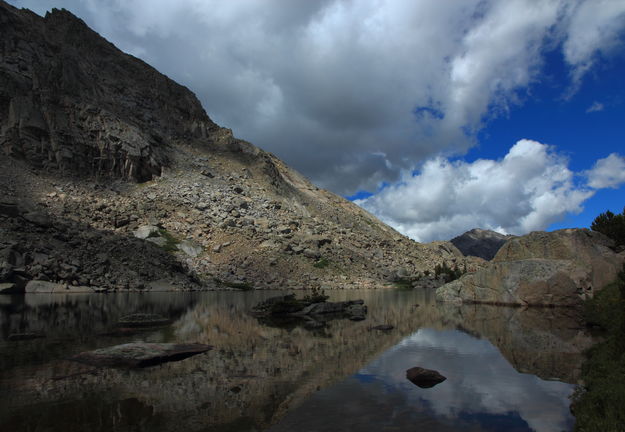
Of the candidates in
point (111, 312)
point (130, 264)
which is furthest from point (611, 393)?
point (130, 264)

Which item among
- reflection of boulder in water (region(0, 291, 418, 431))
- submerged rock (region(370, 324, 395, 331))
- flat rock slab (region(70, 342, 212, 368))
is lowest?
submerged rock (region(370, 324, 395, 331))

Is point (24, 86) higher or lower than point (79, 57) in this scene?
lower

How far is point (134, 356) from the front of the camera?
52.3 feet

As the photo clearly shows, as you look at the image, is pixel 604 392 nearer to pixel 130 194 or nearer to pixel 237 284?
pixel 237 284

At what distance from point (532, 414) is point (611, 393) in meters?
2.15

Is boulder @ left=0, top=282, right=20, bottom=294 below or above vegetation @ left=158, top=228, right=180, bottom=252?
below

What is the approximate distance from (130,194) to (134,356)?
90.5 meters

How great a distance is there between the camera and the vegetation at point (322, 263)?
94.4 meters

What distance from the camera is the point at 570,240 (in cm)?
4225

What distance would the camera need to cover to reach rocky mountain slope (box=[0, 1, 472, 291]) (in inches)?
2483

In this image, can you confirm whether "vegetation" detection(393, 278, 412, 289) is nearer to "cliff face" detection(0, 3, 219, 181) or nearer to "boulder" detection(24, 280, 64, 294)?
"cliff face" detection(0, 3, 219, 181)

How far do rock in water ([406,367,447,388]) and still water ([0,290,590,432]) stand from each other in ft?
1.12

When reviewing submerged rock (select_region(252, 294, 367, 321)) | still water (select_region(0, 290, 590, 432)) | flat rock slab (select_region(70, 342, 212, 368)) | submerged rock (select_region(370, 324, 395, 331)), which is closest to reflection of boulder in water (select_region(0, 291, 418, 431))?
still water (select_region(0, 290, 590, 432))

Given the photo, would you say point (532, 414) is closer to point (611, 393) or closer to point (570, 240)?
point (611, 393)
